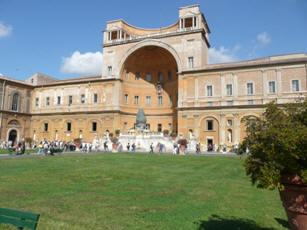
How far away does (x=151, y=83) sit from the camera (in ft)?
138

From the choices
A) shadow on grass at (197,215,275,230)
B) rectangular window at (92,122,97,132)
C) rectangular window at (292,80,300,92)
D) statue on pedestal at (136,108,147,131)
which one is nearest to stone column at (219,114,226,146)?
rectangular window at (292,80,300,92)

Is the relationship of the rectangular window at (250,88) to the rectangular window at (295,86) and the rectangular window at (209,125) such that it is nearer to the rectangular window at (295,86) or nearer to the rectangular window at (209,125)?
the rectangular window at (295,86)

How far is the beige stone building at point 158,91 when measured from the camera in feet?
99.9

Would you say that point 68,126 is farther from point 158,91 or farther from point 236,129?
point 236,129

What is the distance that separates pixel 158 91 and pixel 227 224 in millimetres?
37272

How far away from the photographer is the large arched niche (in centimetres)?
3919

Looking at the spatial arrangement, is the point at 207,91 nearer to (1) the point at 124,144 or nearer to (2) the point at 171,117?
(2) the point at 171,117

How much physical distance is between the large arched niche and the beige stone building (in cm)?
17

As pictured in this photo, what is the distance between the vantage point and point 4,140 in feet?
126

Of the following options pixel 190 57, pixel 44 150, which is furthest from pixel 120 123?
pixel 44 150

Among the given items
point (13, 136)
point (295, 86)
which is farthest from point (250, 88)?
point (13, 136)

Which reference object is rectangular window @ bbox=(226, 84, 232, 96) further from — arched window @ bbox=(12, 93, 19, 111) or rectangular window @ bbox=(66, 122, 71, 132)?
arched window @ bbox=(12, 93, 19, 111)

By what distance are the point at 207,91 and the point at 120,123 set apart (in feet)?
47.0

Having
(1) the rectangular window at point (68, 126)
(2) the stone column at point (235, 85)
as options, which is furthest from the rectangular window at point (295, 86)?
(1) the rectangular window at point (68, 126)
